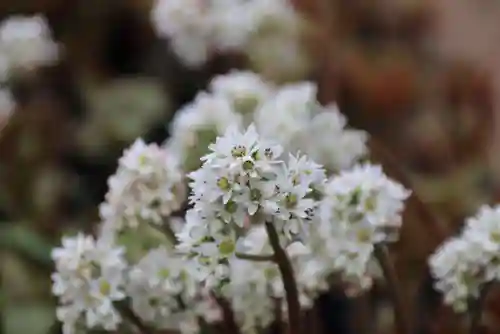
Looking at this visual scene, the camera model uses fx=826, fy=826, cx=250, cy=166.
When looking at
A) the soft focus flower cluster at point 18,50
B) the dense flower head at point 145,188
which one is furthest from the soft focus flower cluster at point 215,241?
the soft focus flower cluster at point 18,50

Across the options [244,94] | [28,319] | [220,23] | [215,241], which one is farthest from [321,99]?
[215,241]

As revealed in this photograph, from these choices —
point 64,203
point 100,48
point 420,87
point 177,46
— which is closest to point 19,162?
point 64,203

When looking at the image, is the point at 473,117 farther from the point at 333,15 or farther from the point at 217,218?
the point at 217,218

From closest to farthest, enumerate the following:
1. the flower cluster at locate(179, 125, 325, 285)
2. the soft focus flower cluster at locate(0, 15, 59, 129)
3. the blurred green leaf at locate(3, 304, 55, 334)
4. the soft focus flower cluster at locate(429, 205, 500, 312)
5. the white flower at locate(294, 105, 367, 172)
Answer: the flower cluster at locate(179, 125, 325, 285) → the soft focus flower cluster at locate(429, 205, 500, 312) → the white flower at locate(294, 105, 367, 172) → the blurred green leaf at locate(3, 304, 55, 334) → the soft focus flower cluster at locate(0, 15, 59, 129)

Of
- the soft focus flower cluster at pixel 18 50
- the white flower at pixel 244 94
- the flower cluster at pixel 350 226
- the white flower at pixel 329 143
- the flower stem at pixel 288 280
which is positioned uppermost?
the soft focus flower cluster at pixel 18 50

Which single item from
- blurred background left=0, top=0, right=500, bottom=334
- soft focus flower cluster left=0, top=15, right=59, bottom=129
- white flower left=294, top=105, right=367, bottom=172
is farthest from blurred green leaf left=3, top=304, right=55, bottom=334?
white flower left=294, top=105, right=367, bottom=172

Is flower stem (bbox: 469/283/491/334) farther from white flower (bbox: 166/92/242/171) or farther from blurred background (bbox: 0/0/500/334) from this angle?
white flower (bbox: 166/92/242/171)

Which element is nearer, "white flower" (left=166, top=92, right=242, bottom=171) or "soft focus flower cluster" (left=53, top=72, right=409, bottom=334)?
"soft focus flower cluster" (left=53, top=72, right=409, bottom=334)

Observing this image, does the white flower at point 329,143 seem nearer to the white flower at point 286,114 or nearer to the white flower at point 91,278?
the white flower at point 286,114
